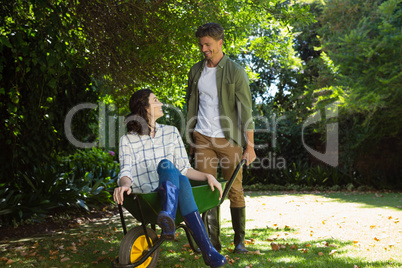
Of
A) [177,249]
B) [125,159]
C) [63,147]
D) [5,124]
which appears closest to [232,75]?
[125,159]

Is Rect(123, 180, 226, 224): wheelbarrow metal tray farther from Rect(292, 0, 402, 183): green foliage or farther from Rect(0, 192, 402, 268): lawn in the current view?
Rect(292, 0, 402, 183): green foliage

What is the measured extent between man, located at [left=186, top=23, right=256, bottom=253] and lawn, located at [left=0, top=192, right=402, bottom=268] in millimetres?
410

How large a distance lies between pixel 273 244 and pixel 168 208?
175 cm

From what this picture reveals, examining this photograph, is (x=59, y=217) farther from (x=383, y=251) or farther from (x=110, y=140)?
(x=110, y=140)

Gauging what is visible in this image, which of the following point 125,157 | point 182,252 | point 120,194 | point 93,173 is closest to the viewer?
point 120,194

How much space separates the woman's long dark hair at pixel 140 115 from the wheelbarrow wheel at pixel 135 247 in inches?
27.2

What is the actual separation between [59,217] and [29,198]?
489 mm

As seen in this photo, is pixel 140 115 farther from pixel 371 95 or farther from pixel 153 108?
pixel 371 95

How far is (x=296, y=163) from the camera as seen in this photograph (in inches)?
462

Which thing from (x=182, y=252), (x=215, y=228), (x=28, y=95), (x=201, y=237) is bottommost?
(x=182, y=252)

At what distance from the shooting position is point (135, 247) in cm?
261

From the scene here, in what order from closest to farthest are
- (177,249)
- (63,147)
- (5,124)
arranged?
(177,249)
(5,124)
(63,147)

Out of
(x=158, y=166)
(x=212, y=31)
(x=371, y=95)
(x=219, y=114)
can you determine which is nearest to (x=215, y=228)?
(x=219, y=114)

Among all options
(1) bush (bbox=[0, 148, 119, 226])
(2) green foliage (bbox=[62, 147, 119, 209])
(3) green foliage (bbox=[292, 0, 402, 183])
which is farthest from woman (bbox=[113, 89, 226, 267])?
(3) green foliage (bbox=[292, 0, 402, 183])
